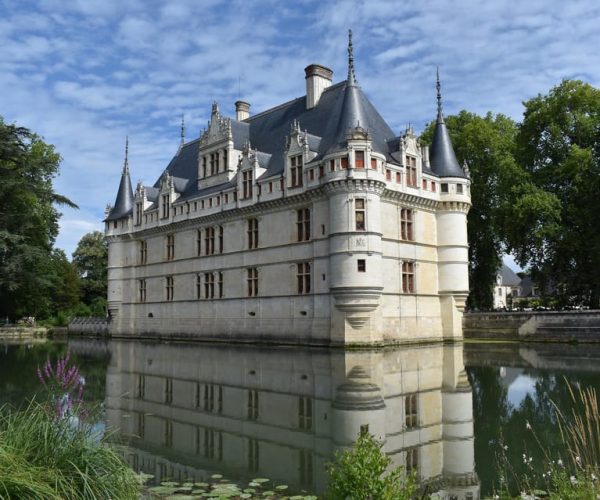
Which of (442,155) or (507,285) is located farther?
(507,285)

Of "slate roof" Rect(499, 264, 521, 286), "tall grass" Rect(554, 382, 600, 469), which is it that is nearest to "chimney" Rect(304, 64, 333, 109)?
"tall grass" Rect(554, 382, 600, 469)

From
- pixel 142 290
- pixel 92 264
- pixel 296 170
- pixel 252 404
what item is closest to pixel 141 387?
pixel 252 404

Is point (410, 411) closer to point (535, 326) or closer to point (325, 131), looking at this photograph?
point (325, 131)

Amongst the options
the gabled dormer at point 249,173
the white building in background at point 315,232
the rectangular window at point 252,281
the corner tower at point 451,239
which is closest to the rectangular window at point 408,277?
the white building in background at point 315,232

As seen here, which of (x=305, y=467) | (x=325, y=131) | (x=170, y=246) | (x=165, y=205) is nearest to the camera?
(x=305, y=467)

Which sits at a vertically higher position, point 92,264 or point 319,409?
point 92,264

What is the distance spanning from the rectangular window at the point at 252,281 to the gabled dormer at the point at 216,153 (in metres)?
5.99

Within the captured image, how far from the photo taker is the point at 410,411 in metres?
11.2

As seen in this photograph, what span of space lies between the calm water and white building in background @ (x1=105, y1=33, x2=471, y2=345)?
5.70 meters

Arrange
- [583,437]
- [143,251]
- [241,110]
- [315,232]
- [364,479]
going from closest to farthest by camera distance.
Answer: [364,479]
[583,437]
[315,232]
[143,251]
[241,110]

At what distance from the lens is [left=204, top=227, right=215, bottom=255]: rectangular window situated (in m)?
34.1

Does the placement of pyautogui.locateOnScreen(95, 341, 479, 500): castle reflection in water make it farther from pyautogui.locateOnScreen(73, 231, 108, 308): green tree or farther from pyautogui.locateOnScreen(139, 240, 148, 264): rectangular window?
pyautogui.locateOnScreen(73, 231, 108, 308): green tree

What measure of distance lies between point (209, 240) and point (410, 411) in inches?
966

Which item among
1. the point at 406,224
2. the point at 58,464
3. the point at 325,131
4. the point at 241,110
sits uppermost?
Result: the point at 241,110
